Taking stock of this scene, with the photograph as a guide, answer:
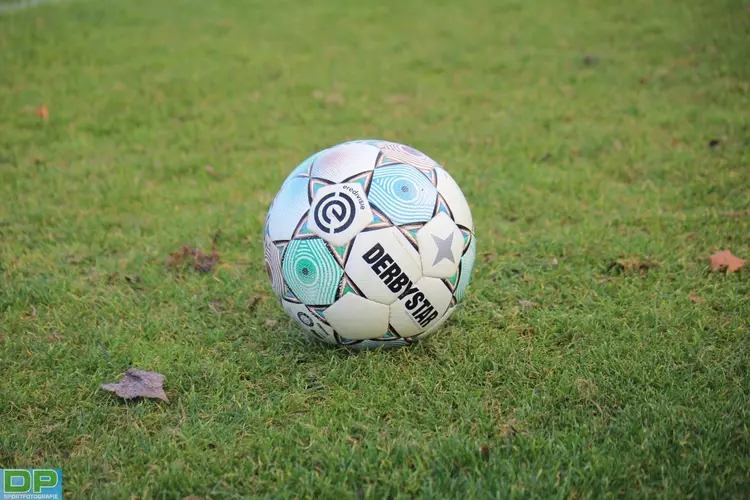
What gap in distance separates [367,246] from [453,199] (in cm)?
58

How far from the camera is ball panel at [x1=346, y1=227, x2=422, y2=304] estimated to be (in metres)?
3.34

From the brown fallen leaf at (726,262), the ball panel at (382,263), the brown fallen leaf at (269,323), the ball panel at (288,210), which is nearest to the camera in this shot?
the ball panel at (382,263)

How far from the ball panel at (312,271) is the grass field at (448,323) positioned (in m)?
0.41

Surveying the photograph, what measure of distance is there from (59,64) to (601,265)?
25.0 ft

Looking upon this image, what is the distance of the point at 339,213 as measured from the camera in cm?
338

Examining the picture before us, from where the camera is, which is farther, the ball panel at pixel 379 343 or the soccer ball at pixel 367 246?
the ball panel at pixel 379 343

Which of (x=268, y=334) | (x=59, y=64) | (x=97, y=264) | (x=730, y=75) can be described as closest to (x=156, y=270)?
(x=97, y=264)

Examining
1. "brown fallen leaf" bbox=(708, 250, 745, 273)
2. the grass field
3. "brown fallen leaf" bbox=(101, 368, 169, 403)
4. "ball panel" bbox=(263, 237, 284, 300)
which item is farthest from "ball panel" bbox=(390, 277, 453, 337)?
"brown fallen leaf" bbox=(708, 250, 745, 273)

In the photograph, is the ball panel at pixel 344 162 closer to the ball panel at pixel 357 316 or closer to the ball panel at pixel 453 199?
the ball panel at pixel 453 199

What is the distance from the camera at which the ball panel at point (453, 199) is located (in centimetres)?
359

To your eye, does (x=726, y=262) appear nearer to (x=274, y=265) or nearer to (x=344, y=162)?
(x=344, y=162)

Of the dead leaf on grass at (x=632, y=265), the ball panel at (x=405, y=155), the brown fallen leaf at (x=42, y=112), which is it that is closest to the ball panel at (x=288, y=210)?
the ball panel at (x=405, y=155)

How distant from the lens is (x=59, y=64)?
9172mm

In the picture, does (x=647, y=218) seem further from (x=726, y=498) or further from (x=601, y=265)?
(x=726, y=498)
